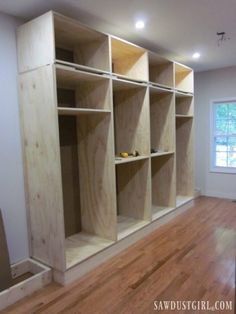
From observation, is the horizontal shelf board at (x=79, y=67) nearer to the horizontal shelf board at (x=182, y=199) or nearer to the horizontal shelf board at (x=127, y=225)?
the horizontal shelf board at (x=127, y=225)

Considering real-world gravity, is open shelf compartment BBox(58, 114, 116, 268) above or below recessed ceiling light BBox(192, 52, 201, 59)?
below

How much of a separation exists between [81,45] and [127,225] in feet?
7.25

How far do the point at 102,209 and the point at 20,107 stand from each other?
4.50ft

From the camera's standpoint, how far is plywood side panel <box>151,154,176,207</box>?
4012mm

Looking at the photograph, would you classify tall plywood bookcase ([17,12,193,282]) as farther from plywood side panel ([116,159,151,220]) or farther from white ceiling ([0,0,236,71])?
white ceiling ([0,0,236,71])

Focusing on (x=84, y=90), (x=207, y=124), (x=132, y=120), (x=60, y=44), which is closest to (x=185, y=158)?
(x=207, y=124)

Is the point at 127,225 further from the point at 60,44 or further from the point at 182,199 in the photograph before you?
the point at 60,44

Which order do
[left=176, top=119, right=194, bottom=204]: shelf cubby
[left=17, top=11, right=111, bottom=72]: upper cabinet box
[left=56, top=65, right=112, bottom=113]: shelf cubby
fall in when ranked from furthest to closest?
[left=176, top=119, right=194, bottom=204]: shelf cubby, [left=56, top=65, right=112, bottom=113]: shelf cubby, [left=17, top=11, right=111, bottom=72]: upper cabinet box

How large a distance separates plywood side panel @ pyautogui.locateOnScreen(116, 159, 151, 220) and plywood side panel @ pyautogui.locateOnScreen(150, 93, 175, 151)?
74cm

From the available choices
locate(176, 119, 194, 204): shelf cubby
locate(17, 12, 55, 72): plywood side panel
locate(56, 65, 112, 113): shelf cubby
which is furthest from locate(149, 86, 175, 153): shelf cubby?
locate(17, 12, 55, 72): plywood side panel

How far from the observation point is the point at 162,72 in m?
3.92

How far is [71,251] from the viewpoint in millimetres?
2680

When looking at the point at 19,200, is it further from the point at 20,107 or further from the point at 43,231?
the point at 20,107

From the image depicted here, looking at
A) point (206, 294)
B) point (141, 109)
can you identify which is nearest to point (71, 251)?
point (206, 294)
